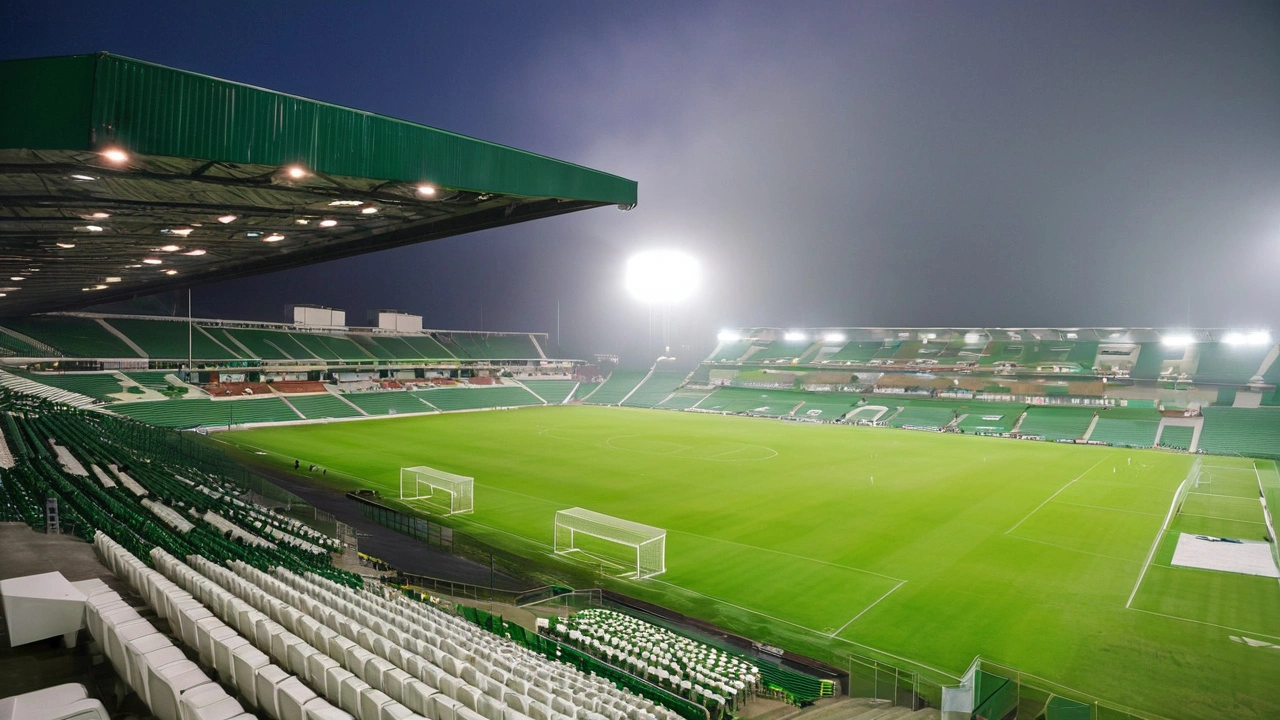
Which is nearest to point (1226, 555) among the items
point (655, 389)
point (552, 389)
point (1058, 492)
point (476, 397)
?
point (1058, 492)

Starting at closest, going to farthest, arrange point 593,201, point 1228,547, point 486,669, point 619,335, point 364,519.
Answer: point 486,669, point 593,201, point 1228,547, point 364,519, point 619,335

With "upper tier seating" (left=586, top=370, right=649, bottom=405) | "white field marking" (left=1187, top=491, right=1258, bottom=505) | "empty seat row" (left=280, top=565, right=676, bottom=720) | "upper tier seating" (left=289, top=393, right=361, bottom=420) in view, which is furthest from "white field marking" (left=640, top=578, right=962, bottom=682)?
"upper tier seating" (left=586, top=370, right=649, bottom=405)

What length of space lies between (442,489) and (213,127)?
19.1 m

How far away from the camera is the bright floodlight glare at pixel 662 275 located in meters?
74.1

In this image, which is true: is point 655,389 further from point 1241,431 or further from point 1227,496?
point 1227,496

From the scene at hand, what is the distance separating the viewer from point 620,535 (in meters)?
17.4

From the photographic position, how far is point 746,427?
47.1 m

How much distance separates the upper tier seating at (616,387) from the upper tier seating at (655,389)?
4.44ft

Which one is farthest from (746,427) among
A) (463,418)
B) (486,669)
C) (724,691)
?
(486,669)

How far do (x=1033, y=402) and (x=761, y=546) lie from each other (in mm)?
43358

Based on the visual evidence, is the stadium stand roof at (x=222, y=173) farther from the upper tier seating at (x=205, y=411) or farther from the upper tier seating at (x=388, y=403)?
the upper tier seating at (x=388, y=403)

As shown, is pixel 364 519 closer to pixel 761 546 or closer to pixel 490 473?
pixel 490 473

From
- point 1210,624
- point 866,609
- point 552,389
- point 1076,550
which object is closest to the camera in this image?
point 1210,624

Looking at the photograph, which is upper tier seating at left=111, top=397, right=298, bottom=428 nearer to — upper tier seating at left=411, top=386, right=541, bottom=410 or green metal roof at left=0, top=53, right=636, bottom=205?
upper tier seating at left=411, top=386, right=541, bottom=410
